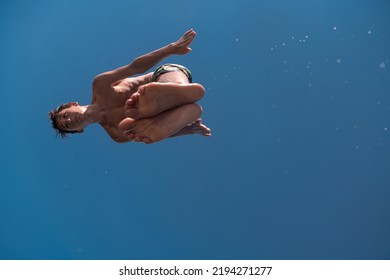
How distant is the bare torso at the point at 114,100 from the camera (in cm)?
225

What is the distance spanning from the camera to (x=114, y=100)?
227cm

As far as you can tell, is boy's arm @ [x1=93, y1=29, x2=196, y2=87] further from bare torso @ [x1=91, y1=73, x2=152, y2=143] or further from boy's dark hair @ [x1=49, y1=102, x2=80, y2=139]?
boy's dark hair @ [x1=49, y1=102, x2=80, y2=139]

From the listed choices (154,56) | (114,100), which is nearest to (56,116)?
(114,100)

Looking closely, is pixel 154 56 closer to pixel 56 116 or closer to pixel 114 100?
pixel 114 100

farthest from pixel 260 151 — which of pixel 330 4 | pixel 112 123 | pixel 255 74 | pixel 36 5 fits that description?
pixel 36 5

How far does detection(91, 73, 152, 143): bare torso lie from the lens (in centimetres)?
225

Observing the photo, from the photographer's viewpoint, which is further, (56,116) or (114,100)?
(56,116)

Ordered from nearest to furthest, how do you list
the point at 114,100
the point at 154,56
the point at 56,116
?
the point at 154,56, the point at 114,100, the point at 56,116

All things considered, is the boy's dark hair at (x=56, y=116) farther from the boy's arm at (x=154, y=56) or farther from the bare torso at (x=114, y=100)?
the boy's arm at (x=154, y=56)

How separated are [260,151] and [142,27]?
1.55 metres

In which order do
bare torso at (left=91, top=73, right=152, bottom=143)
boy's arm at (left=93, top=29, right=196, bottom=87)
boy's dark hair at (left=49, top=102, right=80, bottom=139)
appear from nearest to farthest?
boy's arm at (left=93, top=29, right=196, bottom=87), bare torso at (left=91, top=73, right=152, bottom=143), boy's dark hair at (left=49, top=102, right=80, bottom=139)

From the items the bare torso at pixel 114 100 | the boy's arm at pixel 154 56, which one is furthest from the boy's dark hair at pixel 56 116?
the boy's arm at pixel 154 56

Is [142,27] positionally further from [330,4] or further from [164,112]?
[164,112]

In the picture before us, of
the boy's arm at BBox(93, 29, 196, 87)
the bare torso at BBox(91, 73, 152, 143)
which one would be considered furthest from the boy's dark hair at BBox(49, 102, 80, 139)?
the boy's arm at BBox(93, 29, 196, 87)
